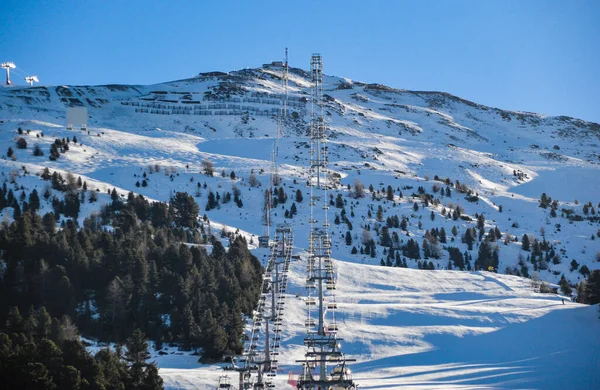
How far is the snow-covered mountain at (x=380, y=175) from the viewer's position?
42.3 m

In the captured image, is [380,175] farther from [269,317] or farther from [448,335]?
[269,317]

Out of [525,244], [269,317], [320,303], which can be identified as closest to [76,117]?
[525,244]

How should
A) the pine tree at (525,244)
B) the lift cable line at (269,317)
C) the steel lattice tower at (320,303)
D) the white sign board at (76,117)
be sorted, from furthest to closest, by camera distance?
the white sign board at (76,117), the pine tree at (525,244), the lift cable line at (269,317), the steel lattice tower at (320,303)

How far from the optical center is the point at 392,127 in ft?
507

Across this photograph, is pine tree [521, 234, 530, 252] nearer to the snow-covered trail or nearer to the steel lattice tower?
the snow-covered trail

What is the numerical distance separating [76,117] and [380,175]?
2163 inches

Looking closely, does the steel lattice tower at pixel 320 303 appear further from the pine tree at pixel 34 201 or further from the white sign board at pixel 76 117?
the white sign board at pixel 76 117

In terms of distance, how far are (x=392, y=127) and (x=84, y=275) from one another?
123456mm

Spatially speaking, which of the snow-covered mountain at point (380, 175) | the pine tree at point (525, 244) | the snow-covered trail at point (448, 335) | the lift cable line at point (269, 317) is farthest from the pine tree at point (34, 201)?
the pine tree at point (525, 244)

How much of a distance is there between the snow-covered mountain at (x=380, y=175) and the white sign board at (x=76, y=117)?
12.1 ft

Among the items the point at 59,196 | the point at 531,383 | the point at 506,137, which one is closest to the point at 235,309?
the point at 531,383

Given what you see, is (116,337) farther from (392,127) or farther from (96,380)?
(392,127)

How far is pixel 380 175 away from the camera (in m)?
95.1

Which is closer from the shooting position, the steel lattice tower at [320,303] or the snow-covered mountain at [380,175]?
the steel lattice tower at [320,303]
